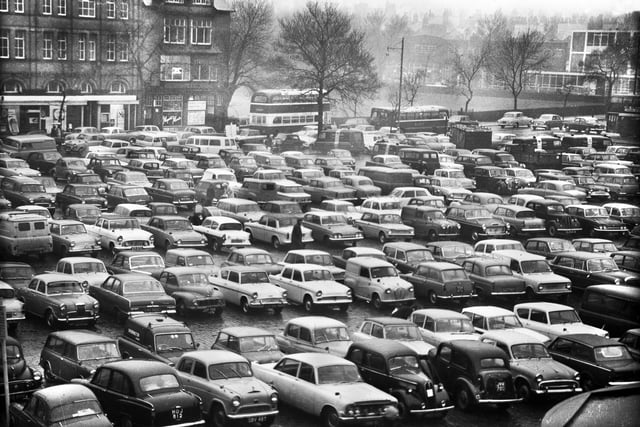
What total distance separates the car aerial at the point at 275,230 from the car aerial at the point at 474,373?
42.3 feet

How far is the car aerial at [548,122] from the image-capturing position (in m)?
80.1

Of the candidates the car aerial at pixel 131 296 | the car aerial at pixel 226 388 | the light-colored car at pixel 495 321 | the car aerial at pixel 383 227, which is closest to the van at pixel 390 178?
the car aerial at pixel 383 227

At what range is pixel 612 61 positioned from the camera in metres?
92.9

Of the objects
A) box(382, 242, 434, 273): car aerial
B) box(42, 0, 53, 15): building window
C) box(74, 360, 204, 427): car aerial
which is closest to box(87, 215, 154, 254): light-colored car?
box(382, 242, 434, 273): car aerial

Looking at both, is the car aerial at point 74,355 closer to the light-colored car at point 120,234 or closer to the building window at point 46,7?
the light-colored car at point 120,234

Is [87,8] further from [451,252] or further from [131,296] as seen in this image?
[131,296]

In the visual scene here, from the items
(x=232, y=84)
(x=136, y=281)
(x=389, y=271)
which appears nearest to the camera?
(x=136, y=281)

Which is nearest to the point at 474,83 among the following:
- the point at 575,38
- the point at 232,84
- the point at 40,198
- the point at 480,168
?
the point at 575,38

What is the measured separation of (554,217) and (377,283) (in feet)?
44.6

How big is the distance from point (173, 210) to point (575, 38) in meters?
89.0

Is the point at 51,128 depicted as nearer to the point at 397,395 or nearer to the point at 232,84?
the point at 232,84

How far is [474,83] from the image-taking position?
124m

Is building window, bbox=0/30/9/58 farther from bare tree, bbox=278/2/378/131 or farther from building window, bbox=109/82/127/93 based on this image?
bare tree, bbox=278/2/378/131

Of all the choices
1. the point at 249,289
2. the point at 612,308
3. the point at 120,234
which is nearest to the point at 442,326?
the point at 612,308
